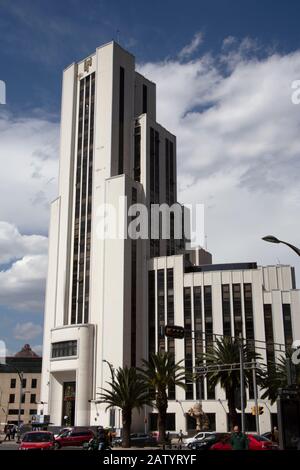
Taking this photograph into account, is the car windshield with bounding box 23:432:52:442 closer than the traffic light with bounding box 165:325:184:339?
Yes

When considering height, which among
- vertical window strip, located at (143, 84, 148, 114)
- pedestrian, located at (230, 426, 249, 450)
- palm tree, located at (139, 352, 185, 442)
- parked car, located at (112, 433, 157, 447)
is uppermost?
vertical window strip, located at (143, 84, 148, 114)

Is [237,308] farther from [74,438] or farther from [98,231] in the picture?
[74,438]

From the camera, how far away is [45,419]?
7750cm

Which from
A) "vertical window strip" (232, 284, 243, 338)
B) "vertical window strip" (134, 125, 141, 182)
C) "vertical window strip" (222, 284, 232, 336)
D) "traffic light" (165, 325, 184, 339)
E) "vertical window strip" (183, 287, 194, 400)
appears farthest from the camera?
"vertical window strip" (134, 125, 141, 182)

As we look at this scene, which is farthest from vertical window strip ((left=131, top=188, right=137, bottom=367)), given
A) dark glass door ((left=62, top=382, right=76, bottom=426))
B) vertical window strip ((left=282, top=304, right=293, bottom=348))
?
vertical window strip ((left=282, top=304, right=293, bottom=348))

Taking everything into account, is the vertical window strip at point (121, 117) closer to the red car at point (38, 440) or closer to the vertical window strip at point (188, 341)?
the vertical window strip at point (188, 341)

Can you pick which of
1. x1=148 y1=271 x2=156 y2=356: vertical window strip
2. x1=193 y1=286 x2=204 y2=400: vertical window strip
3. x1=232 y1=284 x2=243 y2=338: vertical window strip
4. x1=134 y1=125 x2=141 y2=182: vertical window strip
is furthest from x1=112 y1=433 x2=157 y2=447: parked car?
x1=134 y1=125 x2=141 y2=182: vertical window strip

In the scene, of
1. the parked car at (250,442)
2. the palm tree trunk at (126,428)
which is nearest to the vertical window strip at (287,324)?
the palm tree trunk at (126,428)

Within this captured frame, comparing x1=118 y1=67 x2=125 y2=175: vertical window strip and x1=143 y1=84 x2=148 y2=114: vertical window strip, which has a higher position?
x1=143 y1=84 x2=148 y2=114: vertical window strip

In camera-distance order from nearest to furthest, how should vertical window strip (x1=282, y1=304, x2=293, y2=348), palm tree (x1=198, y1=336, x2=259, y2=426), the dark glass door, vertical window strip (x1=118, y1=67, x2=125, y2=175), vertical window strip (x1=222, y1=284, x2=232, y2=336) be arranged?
palm tree (x1=198, y1=336, x2=259, y2=426) → vertical window strip (x1=282, y1=304, x2=293, y2=348) → the dark glass door → vertical window strip (x1=222, y1=284, x2=232, y2=336) → vertical window strip (x1=118, y1=67, x2=125, y2=175)

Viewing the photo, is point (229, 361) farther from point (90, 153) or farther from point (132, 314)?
point (90, 153)

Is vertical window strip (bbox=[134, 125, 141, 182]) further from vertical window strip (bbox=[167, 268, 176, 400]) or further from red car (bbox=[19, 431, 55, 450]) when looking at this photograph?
red car (bbox=[19, 431, 55, 450])

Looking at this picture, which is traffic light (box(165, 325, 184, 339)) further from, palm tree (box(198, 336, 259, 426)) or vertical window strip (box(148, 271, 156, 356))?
vertical window strip (box(148, 271, 156, 356))
